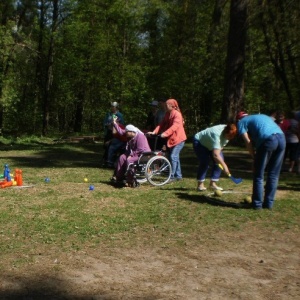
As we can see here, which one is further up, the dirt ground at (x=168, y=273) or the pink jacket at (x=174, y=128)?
the pink jacket at (x=174, y=128)

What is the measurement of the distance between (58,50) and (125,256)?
27651 millimetres

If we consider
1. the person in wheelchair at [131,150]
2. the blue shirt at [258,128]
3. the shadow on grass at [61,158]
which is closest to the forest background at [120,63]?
the shadow on grass at [61,158]

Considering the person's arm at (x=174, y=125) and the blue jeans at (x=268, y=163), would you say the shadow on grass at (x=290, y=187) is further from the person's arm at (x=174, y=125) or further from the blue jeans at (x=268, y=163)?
→ the person's arm at (x=174, y=125)

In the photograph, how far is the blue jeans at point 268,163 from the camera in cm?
652

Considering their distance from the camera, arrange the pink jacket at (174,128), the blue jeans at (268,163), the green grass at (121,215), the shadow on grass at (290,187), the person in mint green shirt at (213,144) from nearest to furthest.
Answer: the green grass at (121,215) < the blue jeans at (268,163) < the person in mint green shirt at (213,144) < the shadow on grass at (290,187) < the pink jacket at (174,128)

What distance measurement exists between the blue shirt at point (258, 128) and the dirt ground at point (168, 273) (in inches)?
67.3

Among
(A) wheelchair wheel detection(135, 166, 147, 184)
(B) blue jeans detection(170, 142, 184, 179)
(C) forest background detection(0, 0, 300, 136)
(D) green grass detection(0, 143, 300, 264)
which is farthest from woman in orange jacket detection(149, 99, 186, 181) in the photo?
(C) forest background detection(0, 0, 300, 136)

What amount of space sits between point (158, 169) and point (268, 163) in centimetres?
267

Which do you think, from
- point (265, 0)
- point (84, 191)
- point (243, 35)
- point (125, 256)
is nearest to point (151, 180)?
point (84, 191)

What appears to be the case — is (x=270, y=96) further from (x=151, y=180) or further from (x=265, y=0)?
(x=151, y=180)

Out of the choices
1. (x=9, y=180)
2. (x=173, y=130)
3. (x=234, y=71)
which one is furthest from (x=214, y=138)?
(x=234, y=71)

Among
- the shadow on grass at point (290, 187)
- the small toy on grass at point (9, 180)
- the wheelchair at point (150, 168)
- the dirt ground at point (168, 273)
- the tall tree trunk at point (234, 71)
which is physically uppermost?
the tall tree trunk at point (234, 71)

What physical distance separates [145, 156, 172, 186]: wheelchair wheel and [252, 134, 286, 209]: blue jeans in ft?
8.16

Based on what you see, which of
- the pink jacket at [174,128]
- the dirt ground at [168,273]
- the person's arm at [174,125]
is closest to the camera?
the dirt ground at [168,273]
